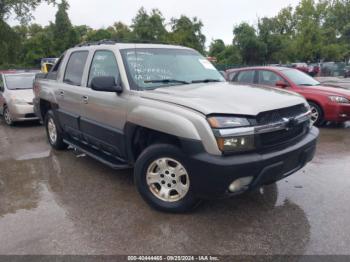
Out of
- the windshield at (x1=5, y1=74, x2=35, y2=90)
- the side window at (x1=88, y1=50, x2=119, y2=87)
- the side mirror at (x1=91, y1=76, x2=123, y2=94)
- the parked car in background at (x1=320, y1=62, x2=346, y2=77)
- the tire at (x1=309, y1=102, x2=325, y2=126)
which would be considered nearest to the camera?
the side mirror at (x1=91, y1=76, x2=123, y2=94)

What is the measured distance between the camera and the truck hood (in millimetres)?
3176

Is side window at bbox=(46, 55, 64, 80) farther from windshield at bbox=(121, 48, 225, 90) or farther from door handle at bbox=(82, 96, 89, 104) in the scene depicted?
windshield at bbox=(121, 48, 225, 90)

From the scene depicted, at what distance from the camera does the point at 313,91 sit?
25.8 feet

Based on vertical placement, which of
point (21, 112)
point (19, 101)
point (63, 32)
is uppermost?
point (63, 32)

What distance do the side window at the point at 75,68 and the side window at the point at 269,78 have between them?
16.9 feet

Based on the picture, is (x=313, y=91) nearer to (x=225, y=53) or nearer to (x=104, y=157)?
(x=104, y=157)

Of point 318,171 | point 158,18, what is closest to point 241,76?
point 318,171

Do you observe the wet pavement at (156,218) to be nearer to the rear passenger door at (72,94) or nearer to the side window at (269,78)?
the rear passenger door at (72,94)

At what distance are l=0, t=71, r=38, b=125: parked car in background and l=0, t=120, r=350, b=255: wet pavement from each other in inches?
161

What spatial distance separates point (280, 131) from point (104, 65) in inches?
97.9

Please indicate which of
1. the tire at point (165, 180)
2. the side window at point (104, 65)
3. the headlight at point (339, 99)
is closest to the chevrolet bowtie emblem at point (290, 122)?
the tire at point (165, 180)

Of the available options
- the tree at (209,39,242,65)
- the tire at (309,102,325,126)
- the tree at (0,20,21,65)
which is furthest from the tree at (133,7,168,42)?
the tire at (309,102,325,126)

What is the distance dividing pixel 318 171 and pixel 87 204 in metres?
3.28

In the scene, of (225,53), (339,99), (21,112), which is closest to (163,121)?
(339,99)
